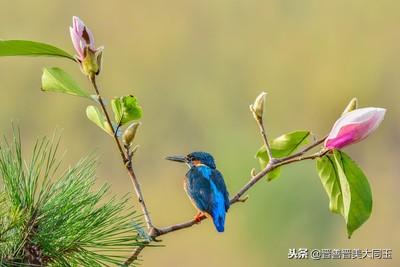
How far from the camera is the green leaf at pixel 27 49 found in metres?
0.68

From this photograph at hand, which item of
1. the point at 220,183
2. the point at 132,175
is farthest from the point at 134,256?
the point at 220,183

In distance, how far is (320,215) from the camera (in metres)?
8.17

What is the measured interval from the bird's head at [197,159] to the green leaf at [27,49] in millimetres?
235

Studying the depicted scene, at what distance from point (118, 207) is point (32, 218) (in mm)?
84

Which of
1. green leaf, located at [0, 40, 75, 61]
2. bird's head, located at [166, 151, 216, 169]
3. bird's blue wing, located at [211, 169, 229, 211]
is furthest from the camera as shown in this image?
bird's head, located at [166, 151, 216, 169]

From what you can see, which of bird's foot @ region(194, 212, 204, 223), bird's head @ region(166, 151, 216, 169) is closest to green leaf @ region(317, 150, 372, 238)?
bird's foot @ region(194, 212, 204, 223)

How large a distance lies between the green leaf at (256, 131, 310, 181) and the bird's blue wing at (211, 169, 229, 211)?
0.05 m

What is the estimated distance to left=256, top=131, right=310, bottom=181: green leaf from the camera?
0.77 m

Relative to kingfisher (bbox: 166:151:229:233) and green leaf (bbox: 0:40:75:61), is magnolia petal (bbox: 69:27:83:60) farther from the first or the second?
kingfisher (bbox: 166:151:229:233)

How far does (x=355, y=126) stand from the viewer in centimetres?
69

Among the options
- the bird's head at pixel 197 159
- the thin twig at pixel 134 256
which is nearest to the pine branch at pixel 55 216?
the thin twig at pixel 134 256

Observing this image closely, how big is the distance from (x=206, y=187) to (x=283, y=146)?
13 cm

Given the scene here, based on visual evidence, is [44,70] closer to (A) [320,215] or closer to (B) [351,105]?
(B) [351,105]

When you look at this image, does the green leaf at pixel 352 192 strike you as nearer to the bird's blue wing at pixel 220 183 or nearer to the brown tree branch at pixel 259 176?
the brown tree branch at pixel 259 176
